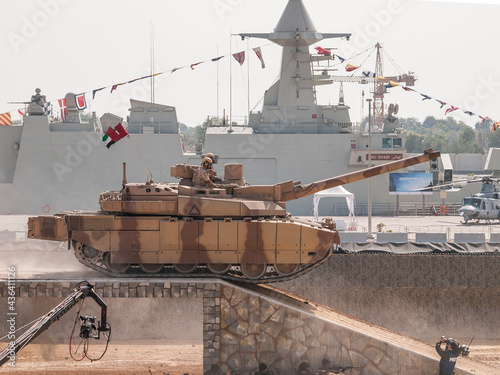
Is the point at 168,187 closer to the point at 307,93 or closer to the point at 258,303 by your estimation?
the point at 258,303

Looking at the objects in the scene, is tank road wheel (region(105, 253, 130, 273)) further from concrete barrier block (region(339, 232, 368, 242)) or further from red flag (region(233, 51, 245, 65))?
red flag (region(233, 51, 245, 65))

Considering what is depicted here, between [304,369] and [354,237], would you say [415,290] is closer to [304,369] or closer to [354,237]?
[354,237]

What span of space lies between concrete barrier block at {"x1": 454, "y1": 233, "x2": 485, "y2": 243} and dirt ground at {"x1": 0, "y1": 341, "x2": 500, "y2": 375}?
810 centimetres

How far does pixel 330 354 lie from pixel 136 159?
31.5 meters

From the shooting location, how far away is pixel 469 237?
34.2 metres

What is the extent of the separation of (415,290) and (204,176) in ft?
33.6

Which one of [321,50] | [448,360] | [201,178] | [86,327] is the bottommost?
[448,360]

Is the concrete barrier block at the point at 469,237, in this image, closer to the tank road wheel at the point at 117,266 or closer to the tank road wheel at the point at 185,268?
the tank road wheel at the point at 185,268

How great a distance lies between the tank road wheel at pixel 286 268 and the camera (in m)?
23.2

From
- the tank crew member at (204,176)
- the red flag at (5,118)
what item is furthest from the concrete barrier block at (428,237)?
the red flag at (5,118)

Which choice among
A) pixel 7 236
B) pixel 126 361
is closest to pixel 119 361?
pixel 126 361

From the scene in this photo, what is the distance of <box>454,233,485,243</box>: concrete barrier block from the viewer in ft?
111

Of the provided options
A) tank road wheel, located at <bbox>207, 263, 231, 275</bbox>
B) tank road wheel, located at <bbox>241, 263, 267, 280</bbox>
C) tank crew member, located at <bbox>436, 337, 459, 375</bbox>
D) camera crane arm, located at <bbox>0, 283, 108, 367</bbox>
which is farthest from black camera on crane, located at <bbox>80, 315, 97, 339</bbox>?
tank crew member, located at <bbox>436, 337, 459, 375</bbox>

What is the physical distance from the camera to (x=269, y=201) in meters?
24.0
